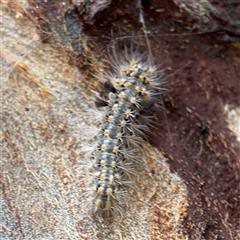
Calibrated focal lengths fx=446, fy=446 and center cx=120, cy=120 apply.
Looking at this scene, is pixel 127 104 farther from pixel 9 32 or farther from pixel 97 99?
pixel 9 32

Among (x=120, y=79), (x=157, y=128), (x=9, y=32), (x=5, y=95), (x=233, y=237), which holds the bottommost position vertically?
(x=233, y=237)

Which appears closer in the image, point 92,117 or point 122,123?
point 92,117

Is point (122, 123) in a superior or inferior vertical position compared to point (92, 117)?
inferior

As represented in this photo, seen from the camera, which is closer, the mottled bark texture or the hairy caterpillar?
the mottled bark texture

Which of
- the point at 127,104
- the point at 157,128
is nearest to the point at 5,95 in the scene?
the point at 127,104

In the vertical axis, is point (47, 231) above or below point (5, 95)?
below

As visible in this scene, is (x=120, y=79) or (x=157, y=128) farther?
(x=120, y=79)
